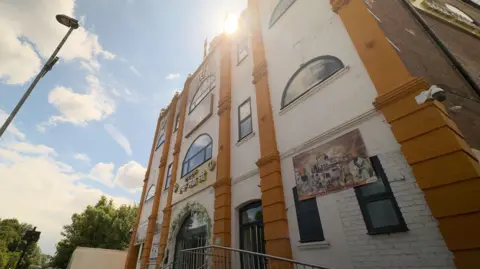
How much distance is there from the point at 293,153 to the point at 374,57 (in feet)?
10.8

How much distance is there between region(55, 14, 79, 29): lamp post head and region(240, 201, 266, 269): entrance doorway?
9.06 meters

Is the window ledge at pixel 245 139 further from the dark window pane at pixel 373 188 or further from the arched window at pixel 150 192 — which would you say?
the arched window at pixel 150 192

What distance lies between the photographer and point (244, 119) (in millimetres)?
9828

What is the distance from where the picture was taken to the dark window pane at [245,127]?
933cm

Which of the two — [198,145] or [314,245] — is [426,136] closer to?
[314,245]

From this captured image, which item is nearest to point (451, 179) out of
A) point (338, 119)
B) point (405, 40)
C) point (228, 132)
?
point (338, 119)

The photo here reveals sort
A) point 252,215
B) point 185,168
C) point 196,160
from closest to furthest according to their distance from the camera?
point 252,215 → point 196,160 → point 185,168

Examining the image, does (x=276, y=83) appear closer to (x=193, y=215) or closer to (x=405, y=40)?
(x=405, y=40)

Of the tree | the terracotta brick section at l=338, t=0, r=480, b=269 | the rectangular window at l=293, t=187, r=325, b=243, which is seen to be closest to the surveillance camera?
the terracotta brick section at l=338, t=0, r=480, b=269

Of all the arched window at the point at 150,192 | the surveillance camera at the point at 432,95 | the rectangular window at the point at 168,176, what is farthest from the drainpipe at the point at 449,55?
the arched window at the point at 150,192

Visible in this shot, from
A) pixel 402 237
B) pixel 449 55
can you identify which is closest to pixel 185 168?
pixel 402 237

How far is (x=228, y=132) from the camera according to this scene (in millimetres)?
10336

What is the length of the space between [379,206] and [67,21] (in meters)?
11.1

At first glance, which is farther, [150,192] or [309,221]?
[150,192]
